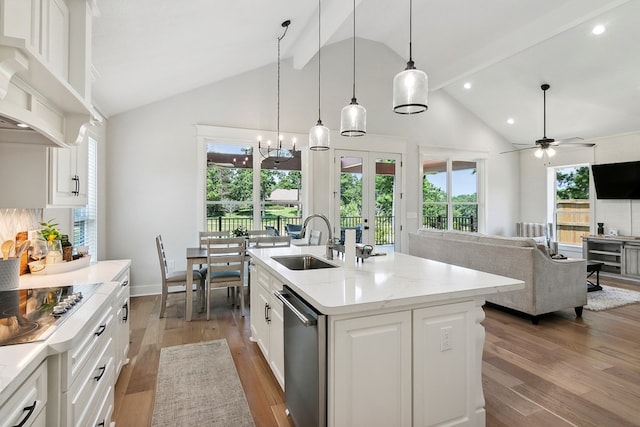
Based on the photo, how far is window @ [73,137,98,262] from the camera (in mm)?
3869

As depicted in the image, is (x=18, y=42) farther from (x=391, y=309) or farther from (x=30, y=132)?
(x=391, y=309)

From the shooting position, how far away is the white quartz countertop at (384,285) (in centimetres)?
162

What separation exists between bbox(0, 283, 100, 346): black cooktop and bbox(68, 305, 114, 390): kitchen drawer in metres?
0.12

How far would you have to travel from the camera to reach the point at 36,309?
60.9 inches

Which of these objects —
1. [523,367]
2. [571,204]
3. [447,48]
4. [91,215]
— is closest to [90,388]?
[523,367]

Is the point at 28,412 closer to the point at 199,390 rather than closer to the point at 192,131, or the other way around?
the point at 199,390

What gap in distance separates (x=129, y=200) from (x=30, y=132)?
3.43 m

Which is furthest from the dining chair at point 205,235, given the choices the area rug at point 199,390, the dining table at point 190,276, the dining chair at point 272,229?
the area rug at point 199,390

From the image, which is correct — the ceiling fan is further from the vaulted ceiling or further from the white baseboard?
the white baseboard

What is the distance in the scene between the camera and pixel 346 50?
6.20 meters

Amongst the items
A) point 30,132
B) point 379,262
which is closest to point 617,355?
point 379,262

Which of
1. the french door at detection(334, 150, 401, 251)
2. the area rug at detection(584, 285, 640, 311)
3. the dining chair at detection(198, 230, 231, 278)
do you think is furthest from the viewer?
the french door at detection(334, 150, 401, 251)

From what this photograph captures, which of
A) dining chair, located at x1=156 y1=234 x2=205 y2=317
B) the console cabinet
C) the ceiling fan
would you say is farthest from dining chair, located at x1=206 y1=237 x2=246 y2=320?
the console cabinet

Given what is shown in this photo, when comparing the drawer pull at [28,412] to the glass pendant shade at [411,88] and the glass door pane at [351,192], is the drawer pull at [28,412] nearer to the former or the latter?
the glass pendant shade at [411,88]
